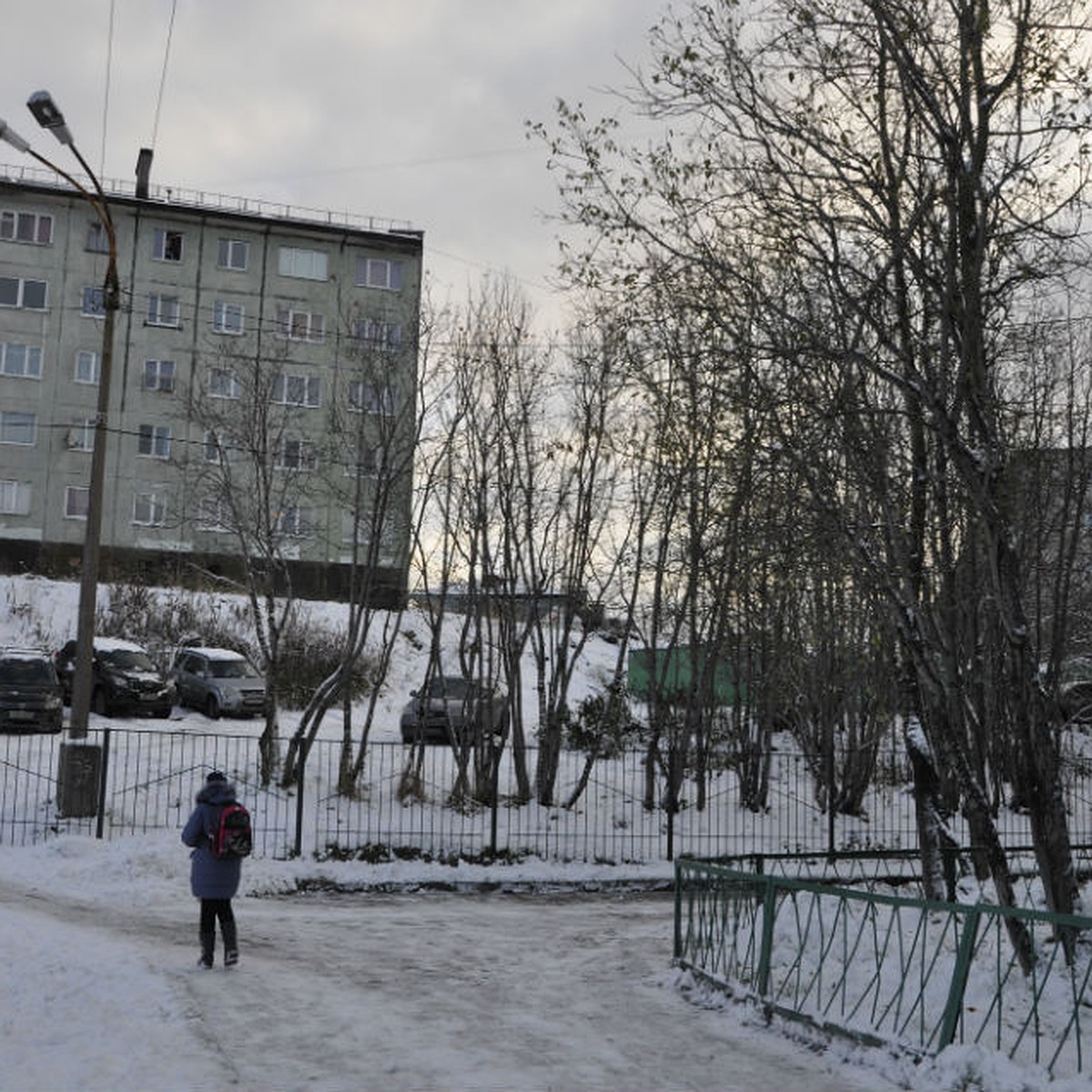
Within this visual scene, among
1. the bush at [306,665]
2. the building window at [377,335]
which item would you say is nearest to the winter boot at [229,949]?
the building window at [377,335]

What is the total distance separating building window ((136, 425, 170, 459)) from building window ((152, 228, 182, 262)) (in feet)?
21.9

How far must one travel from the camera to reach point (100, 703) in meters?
27.1

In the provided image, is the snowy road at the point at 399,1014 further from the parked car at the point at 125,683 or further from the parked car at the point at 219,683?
the parked car at the point at 219,683

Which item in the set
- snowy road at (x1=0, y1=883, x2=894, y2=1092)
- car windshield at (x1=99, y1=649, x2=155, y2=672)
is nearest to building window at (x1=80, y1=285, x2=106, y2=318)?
car windshield at (x1=99, y1=649, x2=155, y2=672)

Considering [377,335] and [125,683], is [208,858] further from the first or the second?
[125,683]

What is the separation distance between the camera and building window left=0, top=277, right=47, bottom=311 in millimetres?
45562

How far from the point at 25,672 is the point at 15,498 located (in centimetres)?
2165

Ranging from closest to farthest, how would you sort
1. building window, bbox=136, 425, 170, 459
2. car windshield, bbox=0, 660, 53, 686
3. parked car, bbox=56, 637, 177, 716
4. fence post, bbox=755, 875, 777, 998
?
fence post, bbox=755, 875, 777, 998, car windshield, bbox=0, 660, 53, 686, parked car, bbox=56, 637, 177, 716, building window, bbox=136, 425, 170, 459

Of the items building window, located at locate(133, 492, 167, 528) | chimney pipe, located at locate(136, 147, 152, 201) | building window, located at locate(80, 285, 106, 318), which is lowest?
building window, located at locate(133, 492, 167, 528)

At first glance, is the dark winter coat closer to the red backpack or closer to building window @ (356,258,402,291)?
A: the red backpack

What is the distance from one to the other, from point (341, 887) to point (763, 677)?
985 centimetres

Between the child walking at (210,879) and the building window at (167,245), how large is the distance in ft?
137

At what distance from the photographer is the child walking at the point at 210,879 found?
Result: 9.56 meters

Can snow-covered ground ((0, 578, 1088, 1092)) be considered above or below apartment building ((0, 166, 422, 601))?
below
